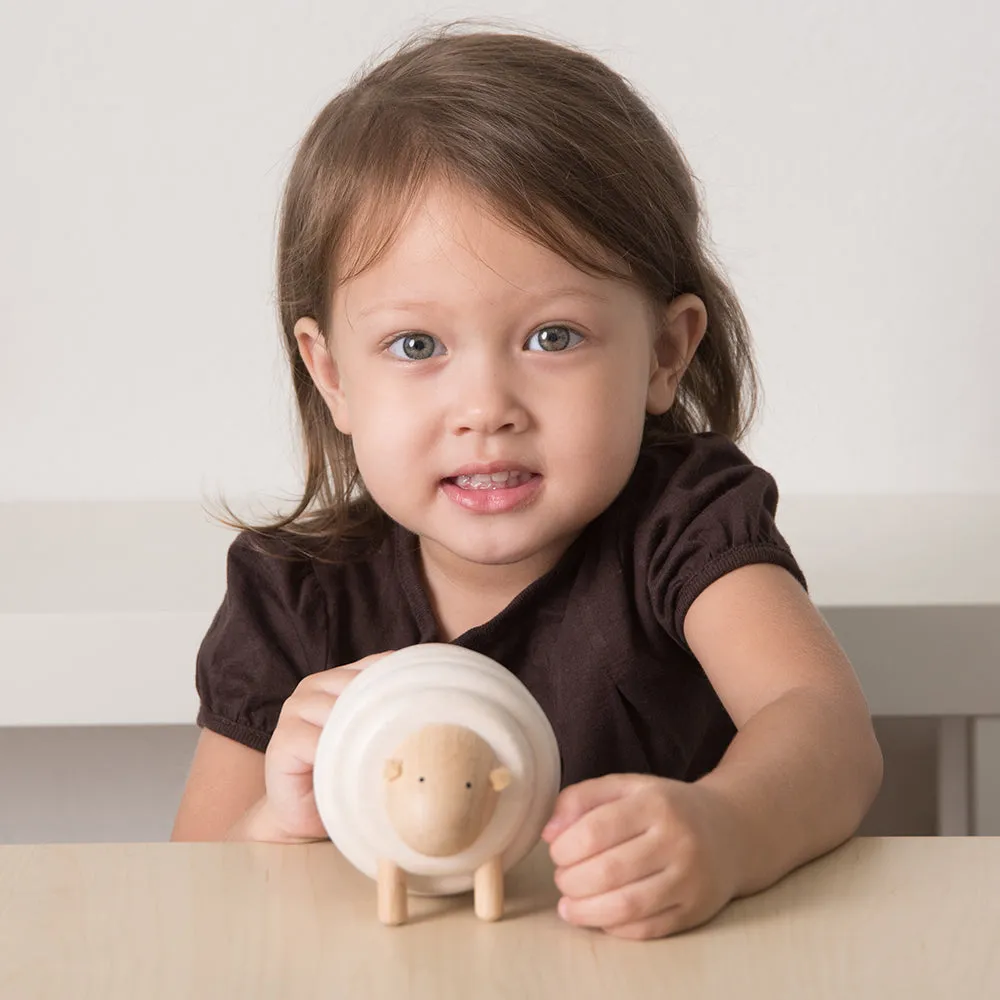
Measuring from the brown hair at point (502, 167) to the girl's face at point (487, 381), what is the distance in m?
0.02

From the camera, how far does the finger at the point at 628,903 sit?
476 mm

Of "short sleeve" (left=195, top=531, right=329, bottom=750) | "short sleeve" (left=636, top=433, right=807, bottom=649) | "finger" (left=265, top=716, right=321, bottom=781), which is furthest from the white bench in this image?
"finger" (left=265, top=716, right=321, bottom=781)

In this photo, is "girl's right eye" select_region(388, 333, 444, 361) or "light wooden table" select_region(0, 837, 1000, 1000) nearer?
"light wooden table" select_region(0, 837, 1000, 1000)

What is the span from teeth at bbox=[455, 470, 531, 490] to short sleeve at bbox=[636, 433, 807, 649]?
0.32ft

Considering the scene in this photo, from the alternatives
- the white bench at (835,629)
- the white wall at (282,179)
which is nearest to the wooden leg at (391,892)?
the white bench at (835,629)

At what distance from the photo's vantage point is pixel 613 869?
48cm

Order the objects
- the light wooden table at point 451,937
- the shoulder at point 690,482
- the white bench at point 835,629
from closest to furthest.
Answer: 1. the light wooden table at point 451,937
2. the shoulder at point 690,482
3. the white bench at point 835,629

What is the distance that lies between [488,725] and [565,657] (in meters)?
0.42

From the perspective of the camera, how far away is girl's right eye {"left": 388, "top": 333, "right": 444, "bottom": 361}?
0.78 m

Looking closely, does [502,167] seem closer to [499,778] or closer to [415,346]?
[415,346]

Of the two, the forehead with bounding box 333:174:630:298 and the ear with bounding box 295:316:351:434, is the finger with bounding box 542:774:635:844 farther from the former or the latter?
the ear with bounding box 295:316:351:434

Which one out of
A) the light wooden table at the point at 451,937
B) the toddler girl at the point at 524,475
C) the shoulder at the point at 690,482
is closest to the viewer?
the light wooden table at the point at 451,937

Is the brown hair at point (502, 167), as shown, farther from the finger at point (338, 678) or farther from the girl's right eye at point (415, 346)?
the finger at point (338, 678)

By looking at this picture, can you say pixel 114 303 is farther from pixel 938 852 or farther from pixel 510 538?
pixel 938 852
